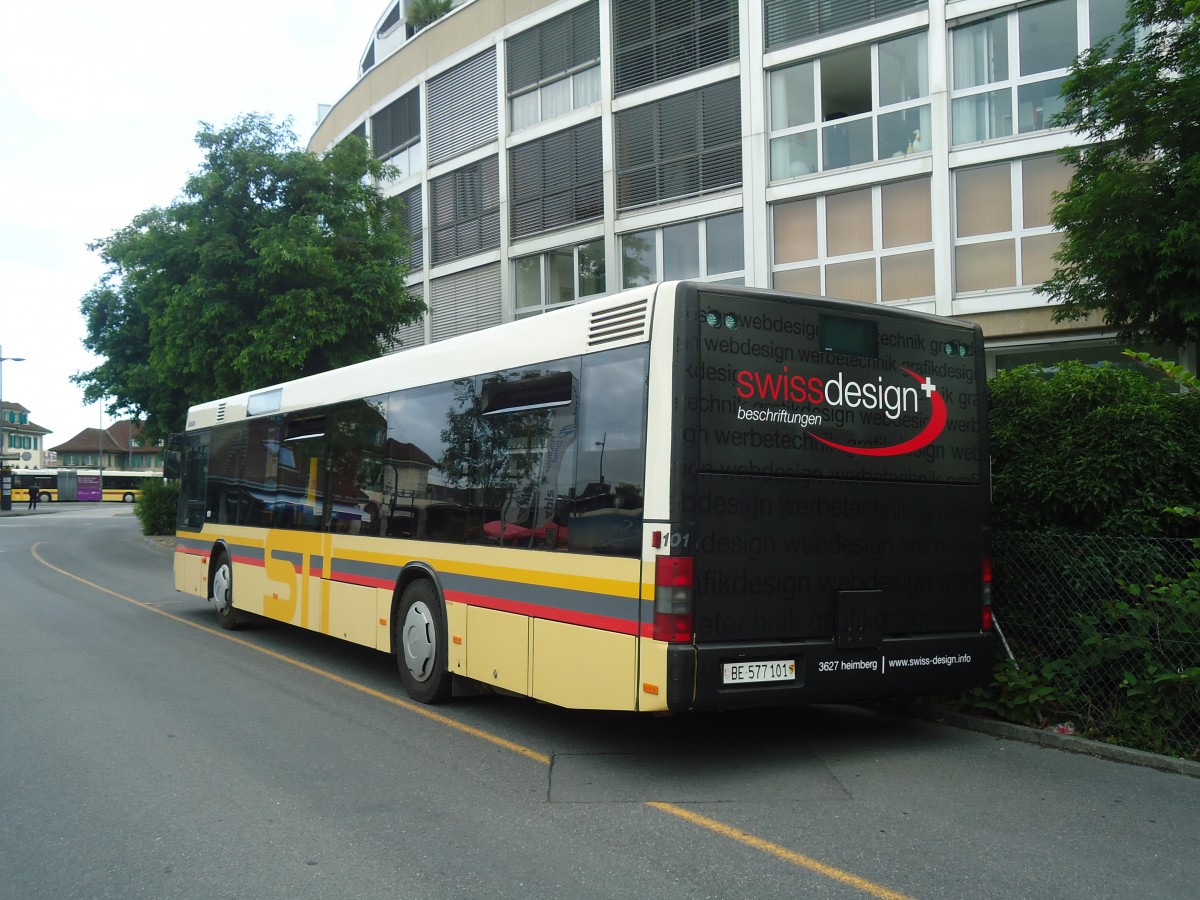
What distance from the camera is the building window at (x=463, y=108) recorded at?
28.2 meters

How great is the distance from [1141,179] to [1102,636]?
16.3ft

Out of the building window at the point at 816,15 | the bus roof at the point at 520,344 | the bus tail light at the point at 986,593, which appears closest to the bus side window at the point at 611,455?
the bus roof at the point at 520,344

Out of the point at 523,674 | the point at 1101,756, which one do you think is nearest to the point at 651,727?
the point at 523,674

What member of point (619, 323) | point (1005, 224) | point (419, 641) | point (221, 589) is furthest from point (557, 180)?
point (619, 323)

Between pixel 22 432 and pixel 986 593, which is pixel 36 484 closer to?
pixel 22 432

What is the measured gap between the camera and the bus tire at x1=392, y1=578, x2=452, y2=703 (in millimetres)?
8352

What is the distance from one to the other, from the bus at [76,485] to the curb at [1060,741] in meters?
79.5

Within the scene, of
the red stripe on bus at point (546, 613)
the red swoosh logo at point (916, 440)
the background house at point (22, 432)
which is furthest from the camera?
the background house at point (22, 432)

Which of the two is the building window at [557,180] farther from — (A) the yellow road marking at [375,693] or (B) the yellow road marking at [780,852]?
(B) the yellow road marking at [780,852]

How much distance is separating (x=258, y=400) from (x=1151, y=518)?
366 inches

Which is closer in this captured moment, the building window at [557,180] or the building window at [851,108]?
the building window at [851,108]

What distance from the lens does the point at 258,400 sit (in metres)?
12.6

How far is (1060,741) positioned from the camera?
7051mm

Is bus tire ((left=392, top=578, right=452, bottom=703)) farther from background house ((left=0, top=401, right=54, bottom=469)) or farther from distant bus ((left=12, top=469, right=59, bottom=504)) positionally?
background house ((left=0, top=401, right=54, bottom=469))
